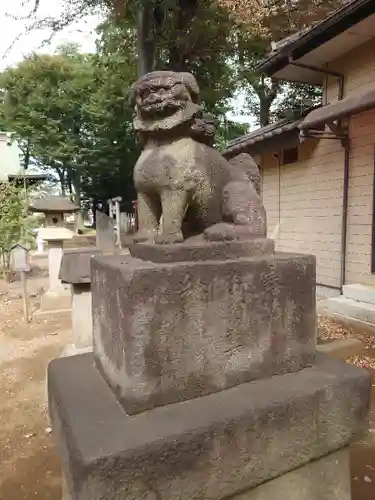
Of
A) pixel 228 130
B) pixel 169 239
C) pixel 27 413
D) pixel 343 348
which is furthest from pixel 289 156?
pixel 228 130

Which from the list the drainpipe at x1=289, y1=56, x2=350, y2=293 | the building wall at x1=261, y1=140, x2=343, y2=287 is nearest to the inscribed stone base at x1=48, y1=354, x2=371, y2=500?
the drainpipe at x1=289, y1=56, x2=350, y2=293

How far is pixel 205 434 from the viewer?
1.31 metres

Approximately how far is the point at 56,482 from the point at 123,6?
27.8 ft

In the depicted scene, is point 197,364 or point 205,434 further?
point 197,364

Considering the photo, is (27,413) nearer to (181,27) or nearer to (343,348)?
(343,348)

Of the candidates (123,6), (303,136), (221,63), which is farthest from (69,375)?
(221,63)

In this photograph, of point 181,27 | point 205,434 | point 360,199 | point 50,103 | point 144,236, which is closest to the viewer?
point 205,434

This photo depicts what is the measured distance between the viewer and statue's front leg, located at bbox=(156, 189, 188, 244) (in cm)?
158

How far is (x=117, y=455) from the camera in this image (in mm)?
1183

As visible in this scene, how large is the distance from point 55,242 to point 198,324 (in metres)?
7.14

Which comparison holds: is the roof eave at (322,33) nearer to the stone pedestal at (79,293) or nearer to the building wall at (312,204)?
the building wall at (312,204)

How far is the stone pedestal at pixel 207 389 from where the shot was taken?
1.27m

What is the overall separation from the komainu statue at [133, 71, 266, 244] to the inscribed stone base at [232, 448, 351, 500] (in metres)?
1.01

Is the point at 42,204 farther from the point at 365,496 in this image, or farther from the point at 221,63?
the point at 365,496
